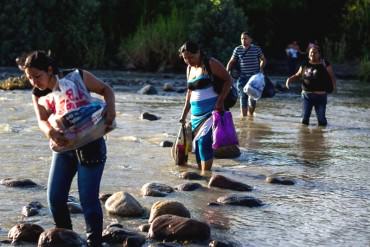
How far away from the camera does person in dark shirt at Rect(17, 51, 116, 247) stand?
647cm

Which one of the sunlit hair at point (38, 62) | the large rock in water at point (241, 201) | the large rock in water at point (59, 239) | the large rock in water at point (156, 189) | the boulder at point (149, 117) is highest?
the sunlit hair at point (38, 62)

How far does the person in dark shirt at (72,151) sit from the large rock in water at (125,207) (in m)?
1.28

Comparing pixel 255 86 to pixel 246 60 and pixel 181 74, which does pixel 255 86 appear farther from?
pixel 181 74

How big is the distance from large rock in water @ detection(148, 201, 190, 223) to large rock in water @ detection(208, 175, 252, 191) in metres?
1.64

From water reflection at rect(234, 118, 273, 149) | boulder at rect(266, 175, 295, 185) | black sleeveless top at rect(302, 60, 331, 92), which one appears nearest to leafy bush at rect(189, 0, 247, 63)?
water reflection at rect(234, 118, 273, 149)

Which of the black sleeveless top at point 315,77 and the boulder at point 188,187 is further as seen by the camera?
the black sleeveless top at point 315,77

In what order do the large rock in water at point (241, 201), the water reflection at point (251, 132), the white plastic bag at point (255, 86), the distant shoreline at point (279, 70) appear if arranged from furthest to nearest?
the distant shoreline at point (279, 70) → the white plastic bag at point (255, 86) → the water reflection at point (251, 132) → the large rock in water at point (241, 201)

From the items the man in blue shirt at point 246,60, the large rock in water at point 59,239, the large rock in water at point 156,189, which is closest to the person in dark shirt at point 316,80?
the man in blue shirt at point 246,60

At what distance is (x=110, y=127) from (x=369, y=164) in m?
5.74

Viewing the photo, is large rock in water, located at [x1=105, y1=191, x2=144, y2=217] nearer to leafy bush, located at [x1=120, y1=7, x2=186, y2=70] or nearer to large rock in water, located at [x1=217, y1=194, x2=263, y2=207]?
large rock in water, located at [x1=217, y1=194, x2=263, y2=207]

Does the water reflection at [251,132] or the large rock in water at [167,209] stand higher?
the large rock in water at [167,209]

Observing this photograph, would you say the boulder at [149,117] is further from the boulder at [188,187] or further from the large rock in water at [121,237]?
the large rock in water at [121,237]

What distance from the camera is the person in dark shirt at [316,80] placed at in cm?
1557

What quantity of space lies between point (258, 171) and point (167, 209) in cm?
316
